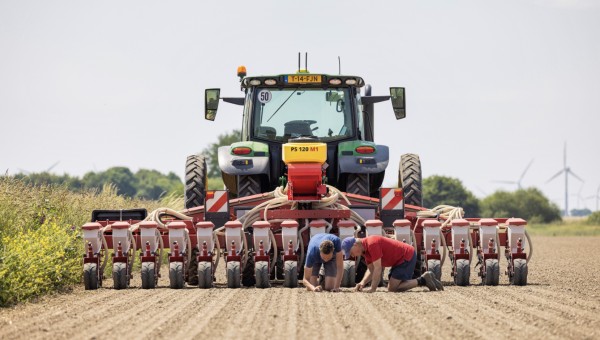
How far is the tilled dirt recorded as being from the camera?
10.1 metres

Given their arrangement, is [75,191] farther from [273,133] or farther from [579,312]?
[579,312]

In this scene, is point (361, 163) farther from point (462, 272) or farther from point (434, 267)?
point (462, 272)

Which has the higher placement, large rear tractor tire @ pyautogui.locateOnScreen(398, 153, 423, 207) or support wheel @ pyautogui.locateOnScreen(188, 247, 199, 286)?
large rear tractor tire @ pyautogui.locateOnScreen(398, 153, 423, 207)

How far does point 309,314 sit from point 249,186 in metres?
5.28

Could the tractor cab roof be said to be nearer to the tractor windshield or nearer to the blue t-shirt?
the tractor windshield

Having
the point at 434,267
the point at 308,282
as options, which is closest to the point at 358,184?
the point at 434,267

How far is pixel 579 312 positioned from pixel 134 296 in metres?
5.37

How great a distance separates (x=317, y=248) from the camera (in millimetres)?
14500

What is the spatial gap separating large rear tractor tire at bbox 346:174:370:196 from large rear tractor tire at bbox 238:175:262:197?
4.29 ft

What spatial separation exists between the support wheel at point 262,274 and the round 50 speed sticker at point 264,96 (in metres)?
2.92

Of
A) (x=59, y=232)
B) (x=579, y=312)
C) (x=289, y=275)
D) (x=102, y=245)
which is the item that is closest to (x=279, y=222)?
(x=289, y=275)

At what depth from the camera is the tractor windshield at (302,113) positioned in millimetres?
16562

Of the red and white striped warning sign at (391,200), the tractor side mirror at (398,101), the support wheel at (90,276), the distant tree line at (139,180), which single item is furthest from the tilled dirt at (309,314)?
the distant tree line at (139,180)

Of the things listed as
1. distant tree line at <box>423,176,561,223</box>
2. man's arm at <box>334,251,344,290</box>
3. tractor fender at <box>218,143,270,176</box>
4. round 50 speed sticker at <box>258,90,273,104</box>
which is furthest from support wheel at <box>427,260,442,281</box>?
distant tree line at <box>423,176,561,223</box>
